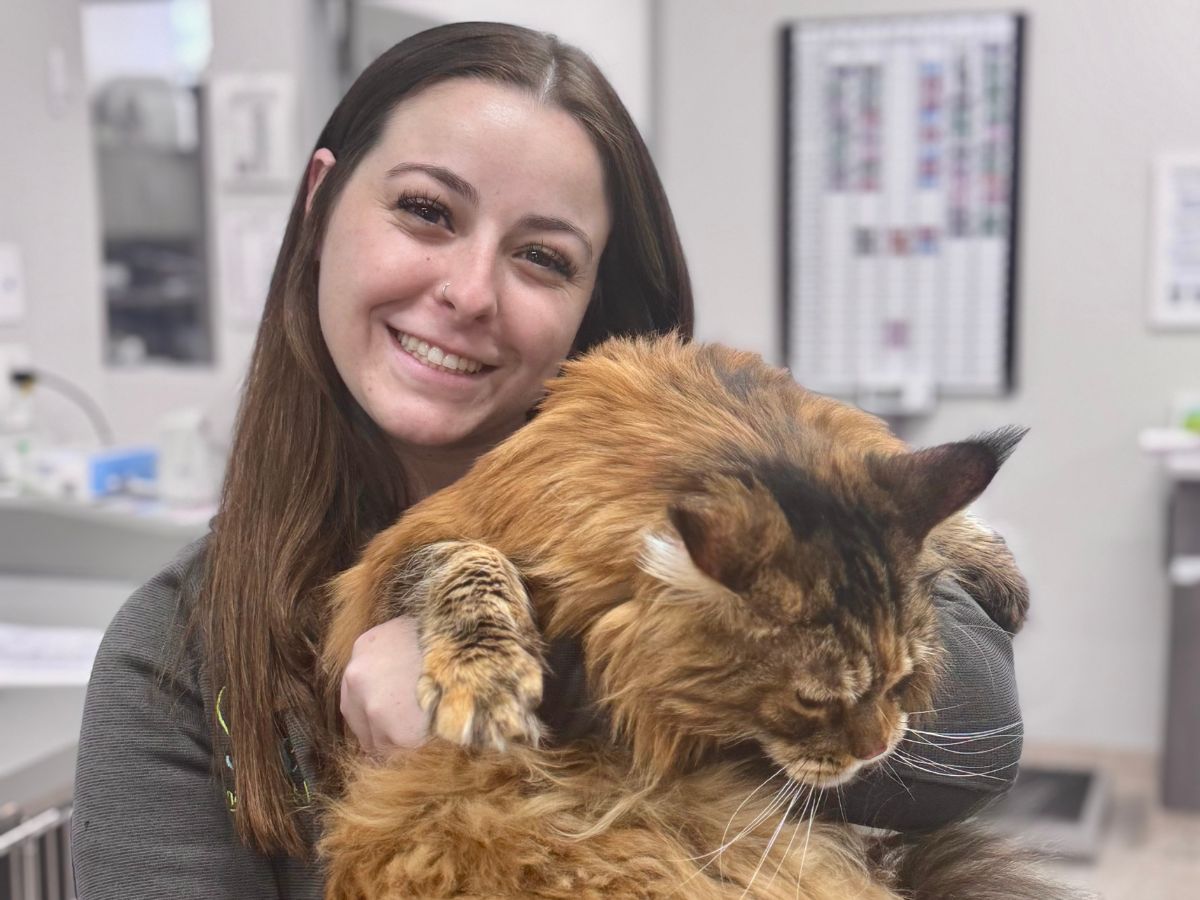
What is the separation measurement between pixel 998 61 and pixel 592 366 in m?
3.49

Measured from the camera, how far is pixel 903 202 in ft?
13.6

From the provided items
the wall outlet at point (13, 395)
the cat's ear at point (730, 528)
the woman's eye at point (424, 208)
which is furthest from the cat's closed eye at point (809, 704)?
the wall outlet at point (13, 395)

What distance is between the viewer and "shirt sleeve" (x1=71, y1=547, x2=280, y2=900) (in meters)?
1.09

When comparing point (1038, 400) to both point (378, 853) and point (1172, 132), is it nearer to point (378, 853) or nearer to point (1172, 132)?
point (1172, 132)

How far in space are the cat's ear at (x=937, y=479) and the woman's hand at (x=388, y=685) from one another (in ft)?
1.44

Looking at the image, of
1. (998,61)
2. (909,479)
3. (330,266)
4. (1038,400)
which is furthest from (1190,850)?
(330,266)

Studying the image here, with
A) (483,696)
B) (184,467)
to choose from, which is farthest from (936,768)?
(184,467)

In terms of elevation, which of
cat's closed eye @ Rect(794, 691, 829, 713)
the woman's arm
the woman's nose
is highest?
the woman's nose

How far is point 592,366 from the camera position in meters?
1.06

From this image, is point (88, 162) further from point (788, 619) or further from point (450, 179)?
point (788, 619)

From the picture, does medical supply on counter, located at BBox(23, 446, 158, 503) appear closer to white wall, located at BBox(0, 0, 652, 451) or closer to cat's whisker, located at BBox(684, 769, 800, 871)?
white wall, located at BBox(0, 0, 652, 451)

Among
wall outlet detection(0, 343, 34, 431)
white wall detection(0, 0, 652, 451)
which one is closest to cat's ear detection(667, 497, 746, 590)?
white wall detection(0, 0, 652, 451)

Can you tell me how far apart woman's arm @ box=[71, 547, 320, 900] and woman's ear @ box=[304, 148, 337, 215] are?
0.52 m

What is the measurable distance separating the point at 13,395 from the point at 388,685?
3.00 m
